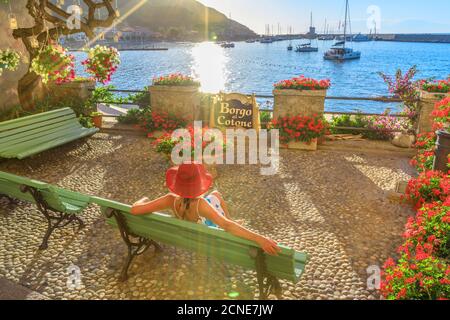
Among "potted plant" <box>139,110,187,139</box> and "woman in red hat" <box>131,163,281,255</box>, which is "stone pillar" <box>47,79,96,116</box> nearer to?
"potted plant" <box>139,110,187,139</box>

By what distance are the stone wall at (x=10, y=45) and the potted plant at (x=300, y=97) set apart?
21.0 ft

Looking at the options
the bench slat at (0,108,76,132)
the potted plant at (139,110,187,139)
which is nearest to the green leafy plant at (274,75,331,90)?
the potted plant at (139,110,187,139)

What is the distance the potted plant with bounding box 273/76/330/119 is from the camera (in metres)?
8.73

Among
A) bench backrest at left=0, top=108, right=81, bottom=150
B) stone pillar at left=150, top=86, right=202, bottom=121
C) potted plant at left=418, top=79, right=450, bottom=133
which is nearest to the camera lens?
bench backrest at left=0, top=108, right=81, bottom=150

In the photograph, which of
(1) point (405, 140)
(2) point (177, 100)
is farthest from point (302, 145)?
(2) point (177, 100)

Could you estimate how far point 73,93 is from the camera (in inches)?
401

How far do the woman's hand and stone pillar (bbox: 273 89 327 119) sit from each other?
6.30 metres

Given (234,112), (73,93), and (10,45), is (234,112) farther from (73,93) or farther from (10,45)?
(10,45)

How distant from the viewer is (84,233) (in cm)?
495

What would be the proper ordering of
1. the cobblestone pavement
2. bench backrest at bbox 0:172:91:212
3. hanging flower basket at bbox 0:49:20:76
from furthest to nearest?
hanging flower basket at bbox 0:49:20:76 → bench backrest at bbox 0:172:91:212 → the cobblestone pavement

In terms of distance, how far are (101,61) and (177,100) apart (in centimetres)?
214

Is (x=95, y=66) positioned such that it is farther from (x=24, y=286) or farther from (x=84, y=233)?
(x=24, y=286)
